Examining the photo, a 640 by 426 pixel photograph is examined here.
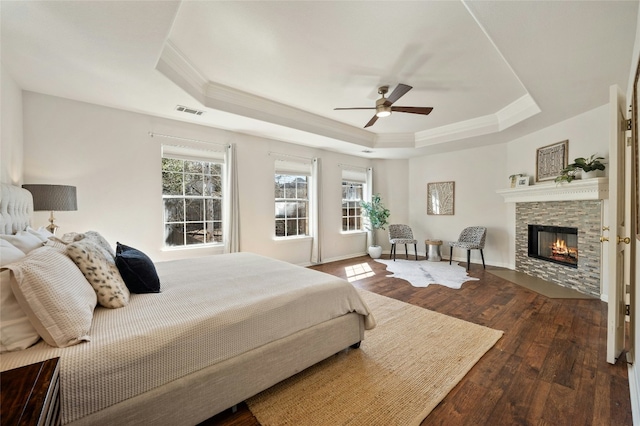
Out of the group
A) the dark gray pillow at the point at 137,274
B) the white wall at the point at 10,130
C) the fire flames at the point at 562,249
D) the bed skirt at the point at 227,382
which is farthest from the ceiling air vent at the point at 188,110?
the fire flames at the point at 562,249

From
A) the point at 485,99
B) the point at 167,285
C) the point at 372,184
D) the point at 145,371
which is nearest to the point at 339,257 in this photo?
the point at 372,184

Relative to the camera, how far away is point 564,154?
403 centimetres

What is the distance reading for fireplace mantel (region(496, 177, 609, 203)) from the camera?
11.0ft

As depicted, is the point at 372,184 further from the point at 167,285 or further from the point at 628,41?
the point at 167,285

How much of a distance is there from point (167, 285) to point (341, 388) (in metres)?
1.44

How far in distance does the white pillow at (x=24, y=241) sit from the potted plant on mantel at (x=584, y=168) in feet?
18.5

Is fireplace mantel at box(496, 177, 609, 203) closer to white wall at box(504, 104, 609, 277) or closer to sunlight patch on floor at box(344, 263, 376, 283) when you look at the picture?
white wall at box(504, 104, 609, 277)

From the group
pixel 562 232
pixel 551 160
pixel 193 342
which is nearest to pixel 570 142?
pixel 551 160

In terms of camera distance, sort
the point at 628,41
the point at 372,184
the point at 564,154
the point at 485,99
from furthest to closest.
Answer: the point at 372,184, the point at 564,154, the point at 485,99, the point at 628,41

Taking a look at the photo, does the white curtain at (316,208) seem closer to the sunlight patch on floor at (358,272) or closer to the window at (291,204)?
the window at (291,204)

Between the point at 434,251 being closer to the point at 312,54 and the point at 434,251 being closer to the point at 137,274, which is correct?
the point at 312,54

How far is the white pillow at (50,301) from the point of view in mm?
1096

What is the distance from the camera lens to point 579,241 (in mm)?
3805

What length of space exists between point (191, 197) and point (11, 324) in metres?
3.15
